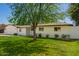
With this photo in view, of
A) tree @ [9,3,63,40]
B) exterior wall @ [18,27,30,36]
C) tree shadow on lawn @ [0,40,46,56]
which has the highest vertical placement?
tree @ [9,3,63,40]

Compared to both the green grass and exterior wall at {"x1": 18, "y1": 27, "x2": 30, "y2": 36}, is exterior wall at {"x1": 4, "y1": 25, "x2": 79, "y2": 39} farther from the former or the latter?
the green grass

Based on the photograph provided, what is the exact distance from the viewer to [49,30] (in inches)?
357

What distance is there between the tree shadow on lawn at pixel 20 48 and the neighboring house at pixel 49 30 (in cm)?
22

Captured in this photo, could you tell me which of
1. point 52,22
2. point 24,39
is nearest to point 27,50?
point 24,39

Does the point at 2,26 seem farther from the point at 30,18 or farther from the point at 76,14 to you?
the point at 76,14

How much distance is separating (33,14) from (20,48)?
794 mm

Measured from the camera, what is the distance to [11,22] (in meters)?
8.92

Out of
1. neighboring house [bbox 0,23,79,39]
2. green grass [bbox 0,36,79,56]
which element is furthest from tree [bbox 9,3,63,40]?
green grass [bbox 0,36,79,56]

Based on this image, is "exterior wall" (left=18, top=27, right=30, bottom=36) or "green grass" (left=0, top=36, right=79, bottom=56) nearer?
"green grass" (left=0, top=36, right=79, bottom=56)

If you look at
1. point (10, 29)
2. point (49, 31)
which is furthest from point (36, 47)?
point (10, 29)

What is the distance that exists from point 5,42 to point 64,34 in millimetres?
1295

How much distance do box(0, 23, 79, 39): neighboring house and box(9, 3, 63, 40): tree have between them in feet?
0.34

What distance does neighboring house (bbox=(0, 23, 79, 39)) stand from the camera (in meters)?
8.89

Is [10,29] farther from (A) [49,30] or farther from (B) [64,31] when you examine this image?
(B) [64,31]
